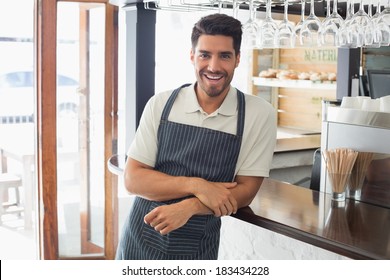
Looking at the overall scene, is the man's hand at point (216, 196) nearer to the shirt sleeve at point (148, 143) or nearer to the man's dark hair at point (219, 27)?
the shirt sleeve at point (148, 143)

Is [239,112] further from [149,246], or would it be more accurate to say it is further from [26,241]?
[26,241]

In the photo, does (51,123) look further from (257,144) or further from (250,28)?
(257,144)

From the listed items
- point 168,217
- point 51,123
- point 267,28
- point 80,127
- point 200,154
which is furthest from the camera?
point 80,127

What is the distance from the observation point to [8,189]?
12.9ft

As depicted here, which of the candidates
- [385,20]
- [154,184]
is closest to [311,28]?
[385,20]

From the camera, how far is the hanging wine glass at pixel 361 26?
7.96ft

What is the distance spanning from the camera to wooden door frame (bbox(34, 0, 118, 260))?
12.4ft

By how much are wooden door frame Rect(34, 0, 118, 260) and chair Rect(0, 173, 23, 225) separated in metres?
0.16

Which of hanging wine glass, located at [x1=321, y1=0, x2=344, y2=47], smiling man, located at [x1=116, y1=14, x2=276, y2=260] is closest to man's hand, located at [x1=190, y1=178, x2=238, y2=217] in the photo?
smiling man, located at [x1=116, y1=14, x2=276, y2=260]

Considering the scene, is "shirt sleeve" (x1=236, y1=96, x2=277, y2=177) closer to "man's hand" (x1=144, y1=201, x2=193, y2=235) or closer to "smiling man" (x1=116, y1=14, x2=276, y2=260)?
"smiling man" (x1=116, y1=14, x2=276, y2=260)

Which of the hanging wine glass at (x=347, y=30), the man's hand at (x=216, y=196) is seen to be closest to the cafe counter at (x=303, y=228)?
the man's hand at (x=216, y=196)

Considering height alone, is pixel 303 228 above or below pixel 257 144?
below

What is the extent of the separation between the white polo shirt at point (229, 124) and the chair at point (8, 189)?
223 cm

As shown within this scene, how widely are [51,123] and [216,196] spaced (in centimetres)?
230
